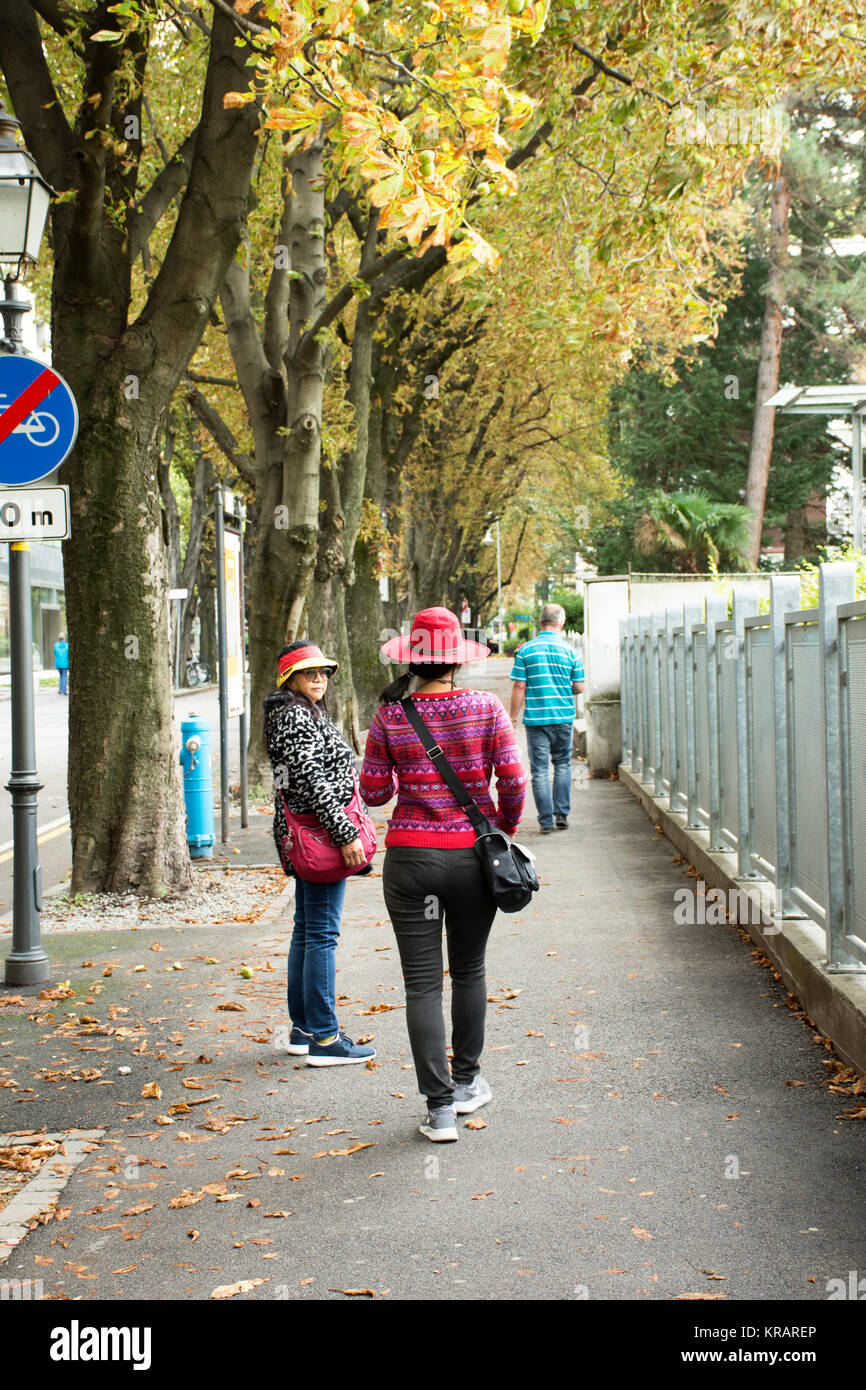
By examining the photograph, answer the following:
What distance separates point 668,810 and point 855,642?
301 inches

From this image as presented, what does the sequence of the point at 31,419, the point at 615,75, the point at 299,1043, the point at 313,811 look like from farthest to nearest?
the point at 615,75 → the point at 31,419 → the point at 299,1043 → the point at 313,811

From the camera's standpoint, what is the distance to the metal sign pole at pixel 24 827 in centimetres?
785

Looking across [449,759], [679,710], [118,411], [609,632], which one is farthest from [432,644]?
[609,632]

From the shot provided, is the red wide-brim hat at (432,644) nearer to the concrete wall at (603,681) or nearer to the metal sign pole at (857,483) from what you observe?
the metal sign pole at (857,483)

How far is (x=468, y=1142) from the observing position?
5156 millimetres

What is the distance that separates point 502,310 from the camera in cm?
2494

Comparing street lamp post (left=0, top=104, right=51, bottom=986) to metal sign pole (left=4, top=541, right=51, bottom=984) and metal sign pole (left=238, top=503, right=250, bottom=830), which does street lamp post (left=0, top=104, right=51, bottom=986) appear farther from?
metal sign pole (left=238, top=503, right=250, bottom=830)

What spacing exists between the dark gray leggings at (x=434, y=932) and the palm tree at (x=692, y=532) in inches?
907

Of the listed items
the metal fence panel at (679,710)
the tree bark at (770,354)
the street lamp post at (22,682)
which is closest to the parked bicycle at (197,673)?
the tree bark at (770,354)

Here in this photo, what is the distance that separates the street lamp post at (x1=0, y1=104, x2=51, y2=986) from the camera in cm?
786

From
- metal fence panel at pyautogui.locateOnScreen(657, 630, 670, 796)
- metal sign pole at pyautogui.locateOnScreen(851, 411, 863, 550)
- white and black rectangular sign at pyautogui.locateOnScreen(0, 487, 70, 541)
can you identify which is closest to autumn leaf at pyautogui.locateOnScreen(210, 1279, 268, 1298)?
white and black rectangular sign at pyautogui.locateOnScreen(0, 487, 70, 541)

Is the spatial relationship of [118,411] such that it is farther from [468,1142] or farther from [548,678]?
[468,1142]

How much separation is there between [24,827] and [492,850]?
361 cm

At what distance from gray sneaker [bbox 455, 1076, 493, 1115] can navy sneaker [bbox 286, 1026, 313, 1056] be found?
1.12m
